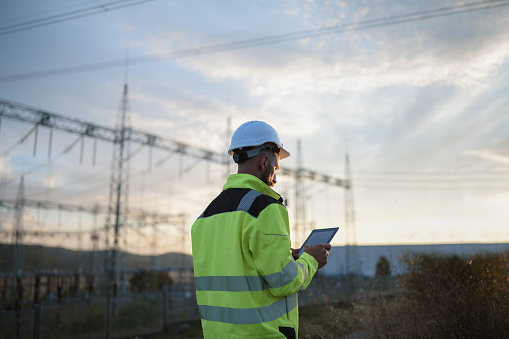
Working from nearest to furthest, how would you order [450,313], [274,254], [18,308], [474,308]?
[274,254], [474,308], [450,313], [18,308]

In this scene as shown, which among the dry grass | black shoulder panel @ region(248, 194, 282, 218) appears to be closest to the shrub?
the dry grass

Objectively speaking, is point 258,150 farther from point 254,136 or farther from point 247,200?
point 247,200

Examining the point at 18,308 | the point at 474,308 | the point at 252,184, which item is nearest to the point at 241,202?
the point at 252,184

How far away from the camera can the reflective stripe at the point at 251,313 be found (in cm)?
204

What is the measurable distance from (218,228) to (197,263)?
29 cm

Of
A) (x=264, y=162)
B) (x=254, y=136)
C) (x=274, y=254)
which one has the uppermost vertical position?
(x=254, y=136)

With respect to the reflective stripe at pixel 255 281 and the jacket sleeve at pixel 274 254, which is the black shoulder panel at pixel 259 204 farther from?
the reflective stripe at pixel 255 281

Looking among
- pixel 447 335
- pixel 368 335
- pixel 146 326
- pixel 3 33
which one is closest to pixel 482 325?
pixel 447 335

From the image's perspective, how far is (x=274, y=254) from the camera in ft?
6.61

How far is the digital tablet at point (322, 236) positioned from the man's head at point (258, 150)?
433 millimetres

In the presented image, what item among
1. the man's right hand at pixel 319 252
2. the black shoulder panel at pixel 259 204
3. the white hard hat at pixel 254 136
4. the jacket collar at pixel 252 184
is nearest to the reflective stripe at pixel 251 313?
the man's right hand at pixel 319 252

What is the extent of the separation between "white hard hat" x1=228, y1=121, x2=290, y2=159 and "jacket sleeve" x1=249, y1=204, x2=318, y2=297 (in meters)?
0.55

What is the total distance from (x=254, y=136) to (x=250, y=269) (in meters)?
0.84

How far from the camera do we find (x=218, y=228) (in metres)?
2.26
